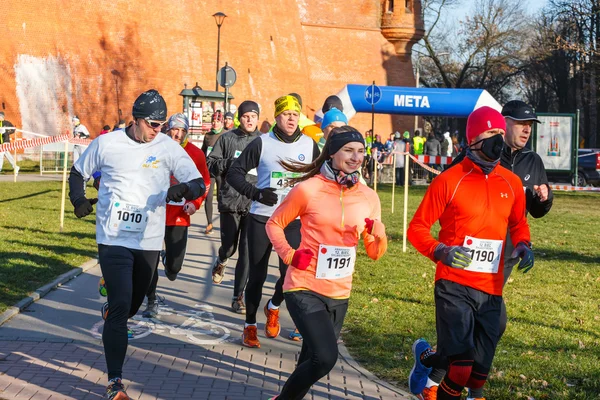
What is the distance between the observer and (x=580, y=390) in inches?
255

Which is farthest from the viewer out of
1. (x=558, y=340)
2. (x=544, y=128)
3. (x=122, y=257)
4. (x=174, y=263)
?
(x=544, y=128)

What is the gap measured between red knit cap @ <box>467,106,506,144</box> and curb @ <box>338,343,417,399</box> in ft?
6.43

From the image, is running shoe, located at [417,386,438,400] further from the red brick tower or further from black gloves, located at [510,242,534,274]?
the red brick tower

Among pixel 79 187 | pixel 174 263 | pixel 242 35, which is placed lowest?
pixel 174 263

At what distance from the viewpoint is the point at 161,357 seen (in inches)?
287

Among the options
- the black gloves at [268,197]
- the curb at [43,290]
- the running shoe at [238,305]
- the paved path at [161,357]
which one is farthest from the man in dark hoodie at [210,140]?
the black gloves at [268,197]

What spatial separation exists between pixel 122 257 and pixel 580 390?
3319 millimetres

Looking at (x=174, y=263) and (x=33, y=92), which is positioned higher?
(x=33, y=92)

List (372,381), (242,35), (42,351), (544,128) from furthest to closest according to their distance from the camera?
(242,35) < (544,128) < (42,351) < (372,381)

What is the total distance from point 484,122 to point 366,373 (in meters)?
2.41

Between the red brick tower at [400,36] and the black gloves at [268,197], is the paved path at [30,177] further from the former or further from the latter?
the red brick tower at [400,36]

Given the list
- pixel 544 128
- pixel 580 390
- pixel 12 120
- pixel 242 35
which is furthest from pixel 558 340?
pixel 242 35

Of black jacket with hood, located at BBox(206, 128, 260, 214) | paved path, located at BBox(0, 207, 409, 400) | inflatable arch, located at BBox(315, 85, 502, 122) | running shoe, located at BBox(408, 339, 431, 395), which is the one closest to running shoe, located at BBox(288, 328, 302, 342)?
paved path, located at BBox(0, 207, 409, 400)

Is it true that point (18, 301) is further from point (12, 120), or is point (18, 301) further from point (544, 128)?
point (12, 120)
